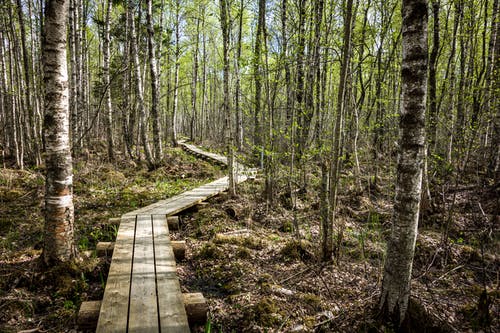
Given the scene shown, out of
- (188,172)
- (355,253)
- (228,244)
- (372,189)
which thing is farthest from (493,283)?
(188,172)

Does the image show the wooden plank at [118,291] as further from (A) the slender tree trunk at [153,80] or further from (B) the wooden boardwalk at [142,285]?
(A) the slender tree trunk at [153,80]

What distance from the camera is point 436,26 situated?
7781mm

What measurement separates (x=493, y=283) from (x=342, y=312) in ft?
10.0

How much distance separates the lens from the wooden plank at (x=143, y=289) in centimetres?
291

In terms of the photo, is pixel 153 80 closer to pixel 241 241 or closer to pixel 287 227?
pixel 287 227

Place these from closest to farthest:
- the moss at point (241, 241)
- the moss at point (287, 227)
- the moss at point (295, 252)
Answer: the moss at point (295, 252), the moss at point (241, 241), the moss at point (287, 227)

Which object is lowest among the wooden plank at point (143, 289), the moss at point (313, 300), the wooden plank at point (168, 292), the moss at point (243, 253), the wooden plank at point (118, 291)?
the moss at point (313, 300)

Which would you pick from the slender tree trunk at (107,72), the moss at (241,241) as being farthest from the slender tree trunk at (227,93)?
the slender tree trunk at (107,72)

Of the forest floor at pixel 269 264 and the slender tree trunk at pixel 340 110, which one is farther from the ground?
the slender tree trunk at pixel 340 110

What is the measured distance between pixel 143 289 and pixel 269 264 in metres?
2.36

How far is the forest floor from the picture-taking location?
11.7 feet

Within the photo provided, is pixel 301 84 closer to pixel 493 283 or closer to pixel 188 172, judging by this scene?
pixel 188 172

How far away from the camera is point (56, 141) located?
3.94 metres

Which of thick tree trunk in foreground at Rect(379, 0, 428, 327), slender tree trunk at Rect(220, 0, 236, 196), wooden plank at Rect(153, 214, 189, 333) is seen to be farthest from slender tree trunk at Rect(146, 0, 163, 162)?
thick tree trunk in foreground at Rect(379, 0, 428, 327)
